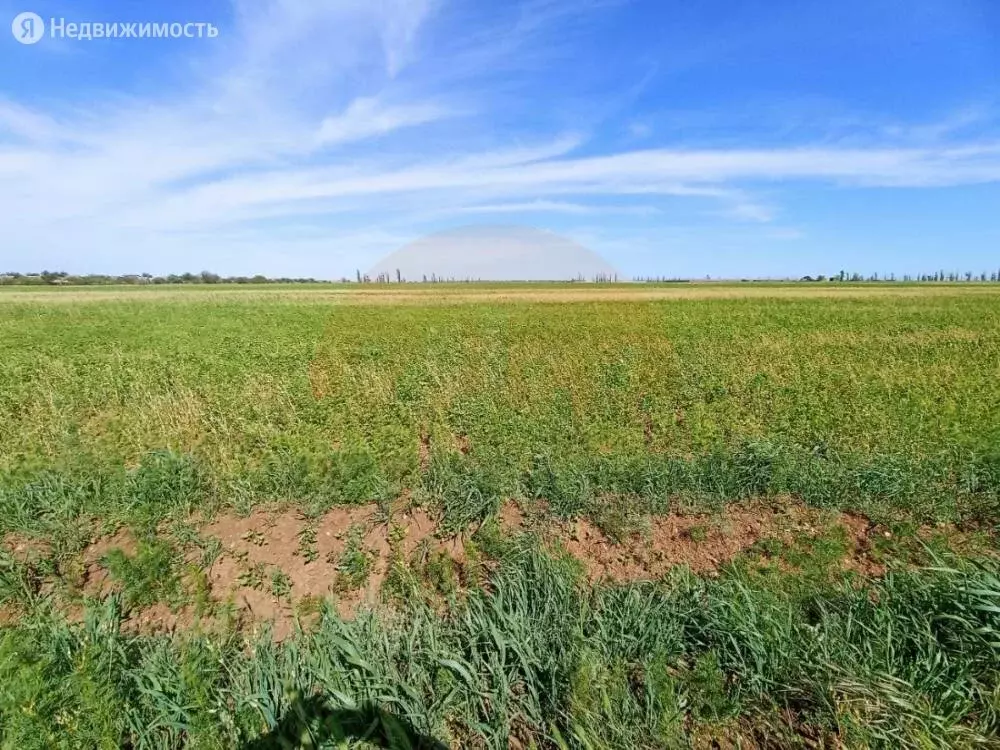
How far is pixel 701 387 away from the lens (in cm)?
1097

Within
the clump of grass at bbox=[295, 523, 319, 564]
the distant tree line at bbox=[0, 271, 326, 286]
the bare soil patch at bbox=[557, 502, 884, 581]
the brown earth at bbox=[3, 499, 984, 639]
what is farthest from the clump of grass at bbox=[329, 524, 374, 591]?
the distant tree line at bbox=[0, 271, 326, 286]

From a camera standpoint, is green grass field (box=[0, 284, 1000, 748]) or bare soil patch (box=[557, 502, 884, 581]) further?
bare soil patch (box=[557, 502, 884, 581])

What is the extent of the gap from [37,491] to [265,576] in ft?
10.8

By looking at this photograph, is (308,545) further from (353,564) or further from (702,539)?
(702,539)

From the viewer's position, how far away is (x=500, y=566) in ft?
15.5

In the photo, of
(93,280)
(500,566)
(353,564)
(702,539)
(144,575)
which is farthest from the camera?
(93,280)

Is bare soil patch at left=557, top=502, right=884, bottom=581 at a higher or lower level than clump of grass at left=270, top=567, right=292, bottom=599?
higher

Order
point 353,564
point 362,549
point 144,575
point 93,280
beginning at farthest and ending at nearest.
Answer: point 93,280
point 362,549
point 353,564
point 144,575

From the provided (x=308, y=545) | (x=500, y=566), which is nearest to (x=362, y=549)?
(x=308, y=545)

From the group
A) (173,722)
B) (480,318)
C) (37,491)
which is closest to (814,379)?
(173,722)

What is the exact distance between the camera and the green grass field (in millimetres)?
3199

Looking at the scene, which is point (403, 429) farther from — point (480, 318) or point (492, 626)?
point (480, 318)

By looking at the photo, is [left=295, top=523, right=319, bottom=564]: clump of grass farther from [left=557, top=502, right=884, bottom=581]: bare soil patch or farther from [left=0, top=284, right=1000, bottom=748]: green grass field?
[left=557, top=502, right=884, bottom=581]: bare soil patch

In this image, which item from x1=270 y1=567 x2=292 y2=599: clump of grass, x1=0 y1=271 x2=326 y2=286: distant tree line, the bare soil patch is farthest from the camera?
→ x1=0 y1=271 x2=326 y2=286: distant tree line
